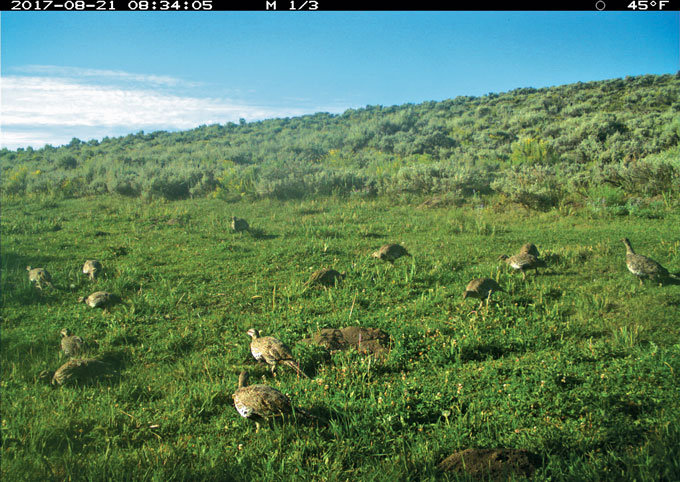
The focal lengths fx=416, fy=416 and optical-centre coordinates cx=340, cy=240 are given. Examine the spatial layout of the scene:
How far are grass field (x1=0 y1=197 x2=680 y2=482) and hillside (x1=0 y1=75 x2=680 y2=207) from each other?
4.90 meters

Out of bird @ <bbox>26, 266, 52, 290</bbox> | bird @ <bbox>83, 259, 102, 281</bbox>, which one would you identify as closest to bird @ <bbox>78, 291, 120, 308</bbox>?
bird @ <bbox>26, 266, 52, 290</bbox>

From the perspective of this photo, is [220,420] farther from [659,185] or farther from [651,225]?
[659,185]

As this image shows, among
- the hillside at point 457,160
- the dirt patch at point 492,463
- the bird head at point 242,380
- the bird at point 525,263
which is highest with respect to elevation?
the hillside at point 457,160

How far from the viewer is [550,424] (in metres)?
3.06

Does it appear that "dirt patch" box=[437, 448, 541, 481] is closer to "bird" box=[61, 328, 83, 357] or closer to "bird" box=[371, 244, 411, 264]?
"bird" box=[61, 328, 83, 357]

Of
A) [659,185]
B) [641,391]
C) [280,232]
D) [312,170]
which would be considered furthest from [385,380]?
[312,170]

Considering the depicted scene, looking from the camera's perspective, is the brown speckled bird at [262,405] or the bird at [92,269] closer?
the brown speckled bird at [262,405]

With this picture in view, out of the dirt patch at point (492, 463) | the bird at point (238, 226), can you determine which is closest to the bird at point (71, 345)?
the dirt patch at point (492, 463)

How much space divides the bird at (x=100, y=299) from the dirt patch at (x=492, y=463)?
15.0 ft

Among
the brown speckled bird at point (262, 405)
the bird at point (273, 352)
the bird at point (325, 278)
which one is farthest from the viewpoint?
the bird at point (325, 278)

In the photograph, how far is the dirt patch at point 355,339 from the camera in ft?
14.0

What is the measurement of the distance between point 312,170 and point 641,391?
15.3 meters

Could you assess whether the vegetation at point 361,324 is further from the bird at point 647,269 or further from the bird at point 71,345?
the bird at point 647,269

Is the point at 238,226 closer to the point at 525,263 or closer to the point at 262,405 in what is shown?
the point at 525,263
